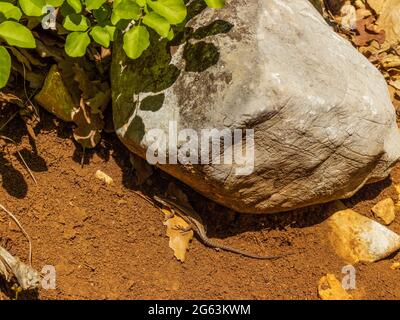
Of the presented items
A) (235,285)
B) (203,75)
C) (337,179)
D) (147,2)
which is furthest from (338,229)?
(147,2)

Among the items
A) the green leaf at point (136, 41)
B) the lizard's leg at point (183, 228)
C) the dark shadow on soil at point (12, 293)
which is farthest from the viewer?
the lizard's leg at point (183, 228)

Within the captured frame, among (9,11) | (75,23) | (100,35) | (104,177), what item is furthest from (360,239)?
(9,11)

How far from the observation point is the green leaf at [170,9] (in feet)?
8.27

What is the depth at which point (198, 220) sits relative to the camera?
3180mm

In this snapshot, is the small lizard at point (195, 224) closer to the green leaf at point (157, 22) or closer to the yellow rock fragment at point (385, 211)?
the yellow rock fragment at point (385, 211)

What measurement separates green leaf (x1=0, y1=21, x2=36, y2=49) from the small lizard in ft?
3.54

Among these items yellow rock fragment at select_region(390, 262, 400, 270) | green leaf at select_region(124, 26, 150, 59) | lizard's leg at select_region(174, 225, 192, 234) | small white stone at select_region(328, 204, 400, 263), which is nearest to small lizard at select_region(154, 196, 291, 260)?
lizard's leg at select_region(174, 225, 192, 234)

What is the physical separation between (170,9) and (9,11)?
66cm

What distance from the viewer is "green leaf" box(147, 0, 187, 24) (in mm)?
2520

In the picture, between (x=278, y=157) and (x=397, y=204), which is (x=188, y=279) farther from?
(x=397, y=204)

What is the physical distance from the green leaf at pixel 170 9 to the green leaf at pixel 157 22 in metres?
0.02

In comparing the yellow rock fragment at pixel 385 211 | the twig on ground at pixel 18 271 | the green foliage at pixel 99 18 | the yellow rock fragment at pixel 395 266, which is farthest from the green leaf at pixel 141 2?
the yellow rock fragment at pixel 395 266

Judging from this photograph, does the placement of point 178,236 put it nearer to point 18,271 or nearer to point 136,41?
point 18,271

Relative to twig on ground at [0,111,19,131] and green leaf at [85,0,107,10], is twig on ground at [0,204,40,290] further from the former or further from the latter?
green leaf at [85,0,107,10]
